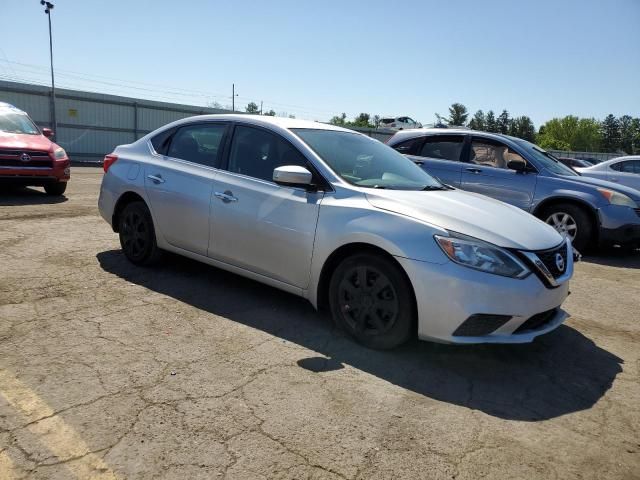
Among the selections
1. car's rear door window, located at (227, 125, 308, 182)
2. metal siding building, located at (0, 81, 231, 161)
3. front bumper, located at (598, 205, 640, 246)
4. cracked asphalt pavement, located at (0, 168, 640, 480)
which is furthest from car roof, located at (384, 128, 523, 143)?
metal siding building, located at (0, 81, 231, 161)

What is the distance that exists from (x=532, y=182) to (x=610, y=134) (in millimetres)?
127568

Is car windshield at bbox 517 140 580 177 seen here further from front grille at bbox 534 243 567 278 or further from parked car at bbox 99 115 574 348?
front grille at bbox 534 243 567 278

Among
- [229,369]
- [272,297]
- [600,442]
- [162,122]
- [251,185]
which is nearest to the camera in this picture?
[600,442]

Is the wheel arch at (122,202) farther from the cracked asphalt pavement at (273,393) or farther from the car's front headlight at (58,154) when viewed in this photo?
the car's front headlight at (58,154)

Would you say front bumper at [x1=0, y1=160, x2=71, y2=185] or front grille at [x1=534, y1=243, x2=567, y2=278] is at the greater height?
front grille at [x1=534, y1=243, x2=567, y2=278]

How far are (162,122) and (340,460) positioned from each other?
975 inches

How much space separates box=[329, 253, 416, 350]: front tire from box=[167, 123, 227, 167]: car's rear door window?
1.71m

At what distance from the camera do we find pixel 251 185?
4.09m

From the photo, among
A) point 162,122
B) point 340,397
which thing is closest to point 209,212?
point 340,397

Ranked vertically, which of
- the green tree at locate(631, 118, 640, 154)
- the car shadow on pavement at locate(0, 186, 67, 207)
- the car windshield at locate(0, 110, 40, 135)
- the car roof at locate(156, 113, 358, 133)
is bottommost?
the car shadow on pavement at locate(0, 186, 67, 207)

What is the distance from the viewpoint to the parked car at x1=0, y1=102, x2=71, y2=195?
8516mm

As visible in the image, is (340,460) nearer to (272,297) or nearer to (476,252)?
(476,252)

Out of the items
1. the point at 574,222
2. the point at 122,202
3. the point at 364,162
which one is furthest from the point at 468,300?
the point at 574,222

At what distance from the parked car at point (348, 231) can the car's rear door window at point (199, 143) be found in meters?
0.01
